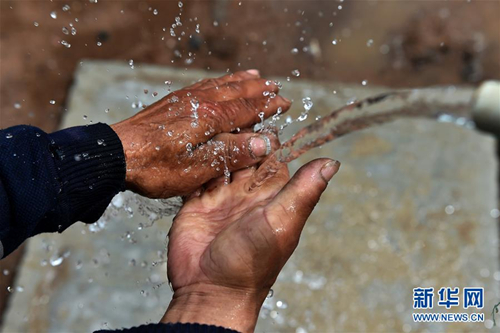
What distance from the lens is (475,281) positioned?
277 centimetres

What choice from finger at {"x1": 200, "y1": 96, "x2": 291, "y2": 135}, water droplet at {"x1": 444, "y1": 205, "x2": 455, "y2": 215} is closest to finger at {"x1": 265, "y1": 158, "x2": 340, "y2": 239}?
finger at {"x1": 200, "y1": 96, "x2": 291, "y2": 135}

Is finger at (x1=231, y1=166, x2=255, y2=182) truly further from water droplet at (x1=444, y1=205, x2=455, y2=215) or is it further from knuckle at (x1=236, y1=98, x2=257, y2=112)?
water droplet at (x1=444, y1=205, x2=455, y2=215)

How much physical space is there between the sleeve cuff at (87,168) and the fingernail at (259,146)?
0.41 meters

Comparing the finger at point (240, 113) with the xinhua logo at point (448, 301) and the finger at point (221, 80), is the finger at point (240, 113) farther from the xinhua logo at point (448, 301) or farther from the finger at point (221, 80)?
the xinhua logo at point (448, 301)

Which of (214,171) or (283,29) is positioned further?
(283,29)

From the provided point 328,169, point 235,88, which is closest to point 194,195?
point 235,88

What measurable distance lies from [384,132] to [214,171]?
1667 mm

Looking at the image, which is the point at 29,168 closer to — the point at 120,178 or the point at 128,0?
the point at 120,178

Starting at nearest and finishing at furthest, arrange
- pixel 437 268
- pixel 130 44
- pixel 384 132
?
pixel 437 268
pixel 384 132
pixel 130 44

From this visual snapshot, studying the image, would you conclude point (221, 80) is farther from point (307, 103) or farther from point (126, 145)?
point (307, 103)

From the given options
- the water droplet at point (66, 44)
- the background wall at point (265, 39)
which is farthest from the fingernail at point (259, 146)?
the water droplet at point (66, 44)

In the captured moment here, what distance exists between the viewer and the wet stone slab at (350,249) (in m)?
2.65

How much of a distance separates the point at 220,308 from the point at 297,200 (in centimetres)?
35

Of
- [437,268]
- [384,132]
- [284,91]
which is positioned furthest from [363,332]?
[284,91]
